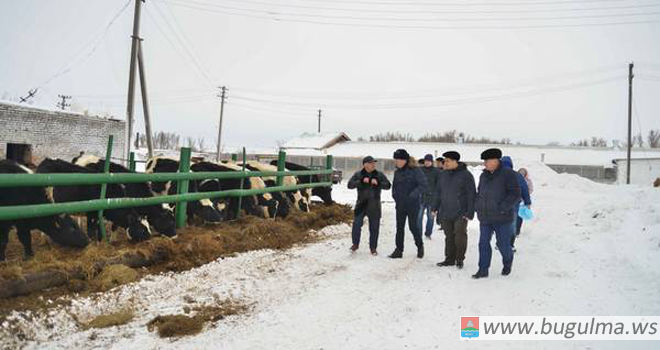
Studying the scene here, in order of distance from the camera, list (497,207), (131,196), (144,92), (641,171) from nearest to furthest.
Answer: (497,207), (131,196), (144,92), (641,171)

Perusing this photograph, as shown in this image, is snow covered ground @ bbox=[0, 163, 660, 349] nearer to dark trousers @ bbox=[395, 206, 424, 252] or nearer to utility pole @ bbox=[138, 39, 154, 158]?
dark trousers @ bbox=[395, 206, 424, 252]

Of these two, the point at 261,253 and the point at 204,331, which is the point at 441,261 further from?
the point at 204,331

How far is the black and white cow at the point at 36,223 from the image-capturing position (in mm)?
4974

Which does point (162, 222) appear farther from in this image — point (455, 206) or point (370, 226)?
point (455, 206)

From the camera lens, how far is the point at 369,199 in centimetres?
730

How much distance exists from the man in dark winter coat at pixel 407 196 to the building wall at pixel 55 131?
1587 cm

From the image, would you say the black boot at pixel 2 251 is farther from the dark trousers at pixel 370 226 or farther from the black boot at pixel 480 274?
the black boot at pixel 480 274

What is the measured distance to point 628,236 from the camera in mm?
8078

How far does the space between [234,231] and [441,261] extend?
3246 millimetres

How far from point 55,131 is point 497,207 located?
66.6ft

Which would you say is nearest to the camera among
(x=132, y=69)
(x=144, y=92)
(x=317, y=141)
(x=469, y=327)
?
(x=469, y=327)

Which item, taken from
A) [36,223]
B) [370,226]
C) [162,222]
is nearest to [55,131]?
[162,222]

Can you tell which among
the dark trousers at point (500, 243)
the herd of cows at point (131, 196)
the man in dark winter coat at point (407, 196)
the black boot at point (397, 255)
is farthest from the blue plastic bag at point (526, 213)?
the herd of cows at point (131, 196)

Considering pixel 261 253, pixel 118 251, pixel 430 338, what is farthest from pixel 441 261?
pixel 118 251
